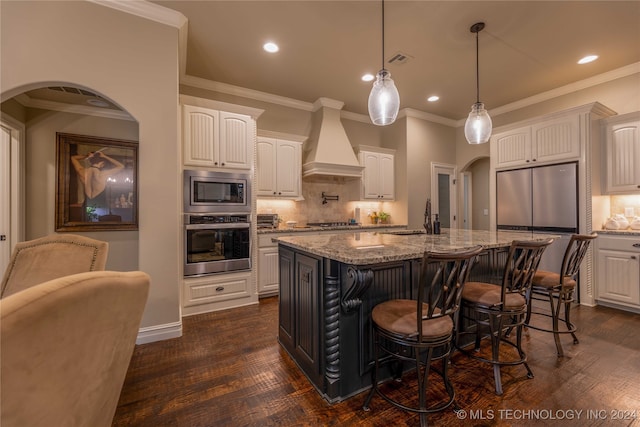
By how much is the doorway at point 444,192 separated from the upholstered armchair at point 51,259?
5178mm

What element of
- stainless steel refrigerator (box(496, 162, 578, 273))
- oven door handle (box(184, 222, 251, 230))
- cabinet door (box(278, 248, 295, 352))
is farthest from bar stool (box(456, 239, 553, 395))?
oven door handle (box(184, 222, 251, 230))

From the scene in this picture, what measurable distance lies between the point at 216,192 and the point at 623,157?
201 inches

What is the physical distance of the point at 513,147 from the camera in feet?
13.4

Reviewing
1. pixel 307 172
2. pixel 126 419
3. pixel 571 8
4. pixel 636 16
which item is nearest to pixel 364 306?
pixel 126 419

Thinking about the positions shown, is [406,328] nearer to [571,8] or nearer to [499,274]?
[499,274]

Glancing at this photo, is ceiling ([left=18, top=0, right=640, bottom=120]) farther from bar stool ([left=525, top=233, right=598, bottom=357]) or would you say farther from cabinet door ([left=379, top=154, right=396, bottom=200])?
bar stool ([left=525, top=233, right=598, bottom=357])

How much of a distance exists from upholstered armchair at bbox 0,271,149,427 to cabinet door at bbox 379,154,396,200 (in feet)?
15.4

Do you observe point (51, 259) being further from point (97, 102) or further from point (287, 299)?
point (97, 102)

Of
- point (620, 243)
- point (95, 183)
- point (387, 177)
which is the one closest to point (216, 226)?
point (95, 183)

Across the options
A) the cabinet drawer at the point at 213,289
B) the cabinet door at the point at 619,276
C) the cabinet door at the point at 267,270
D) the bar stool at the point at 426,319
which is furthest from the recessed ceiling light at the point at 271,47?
the cabinet door at the point at 619,276

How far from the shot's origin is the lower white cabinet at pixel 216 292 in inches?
125

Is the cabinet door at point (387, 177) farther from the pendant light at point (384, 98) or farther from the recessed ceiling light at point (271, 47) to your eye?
the pendant light at point (384, 98)

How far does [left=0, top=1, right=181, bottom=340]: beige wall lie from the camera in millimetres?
2102

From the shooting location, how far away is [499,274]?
2.55m
